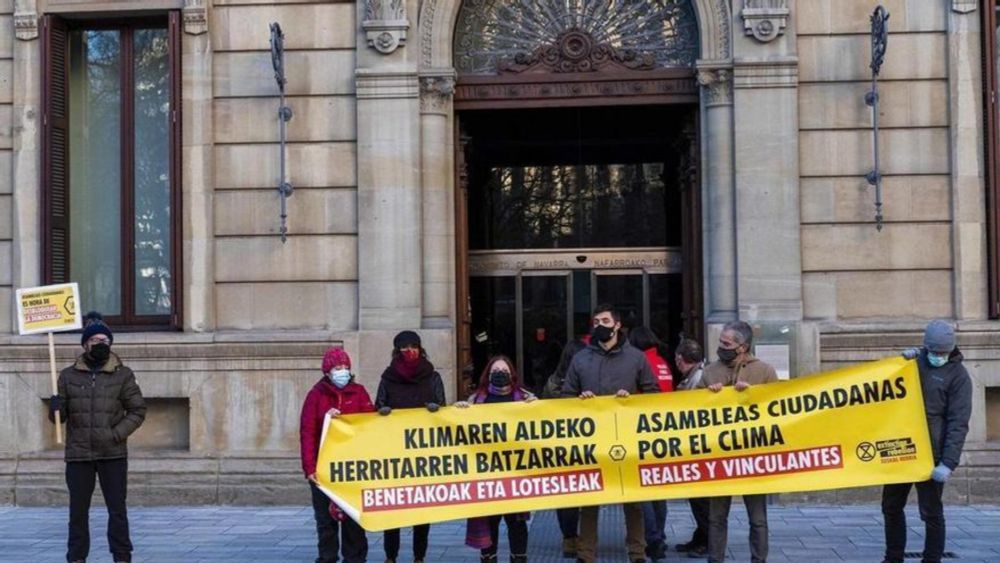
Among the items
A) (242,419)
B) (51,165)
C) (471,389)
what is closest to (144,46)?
(51,165)

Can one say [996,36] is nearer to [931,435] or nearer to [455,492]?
[931,435]

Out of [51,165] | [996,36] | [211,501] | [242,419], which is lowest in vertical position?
[211,501]

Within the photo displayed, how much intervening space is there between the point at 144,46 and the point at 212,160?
1811mm

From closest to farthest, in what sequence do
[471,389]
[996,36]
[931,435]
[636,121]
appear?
[931,435] → [996,36] → [471,389] → [636,121]

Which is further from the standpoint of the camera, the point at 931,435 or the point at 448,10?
the point at 448,10

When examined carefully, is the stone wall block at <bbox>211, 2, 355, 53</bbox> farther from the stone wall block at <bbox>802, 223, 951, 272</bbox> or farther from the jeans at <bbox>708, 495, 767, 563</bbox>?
the jeans at <bbox>708, 495, 767, 563</bbox>

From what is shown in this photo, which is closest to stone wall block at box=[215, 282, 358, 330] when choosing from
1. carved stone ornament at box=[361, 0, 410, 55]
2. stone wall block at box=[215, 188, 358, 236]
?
stone wall block at box=[215, 188, 358, 236]

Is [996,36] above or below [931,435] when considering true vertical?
above

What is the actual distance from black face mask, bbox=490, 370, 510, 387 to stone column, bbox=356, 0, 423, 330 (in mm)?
4161

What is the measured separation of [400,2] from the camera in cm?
1425

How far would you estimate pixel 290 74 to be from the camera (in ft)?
47.5

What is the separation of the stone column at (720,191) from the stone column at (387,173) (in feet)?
10.7

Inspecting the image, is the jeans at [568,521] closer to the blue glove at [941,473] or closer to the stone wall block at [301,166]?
the blue glove at [941,473]

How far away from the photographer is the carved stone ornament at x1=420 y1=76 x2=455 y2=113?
568 inches
